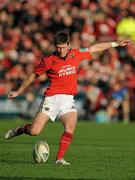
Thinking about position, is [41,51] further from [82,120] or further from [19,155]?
[19,155]

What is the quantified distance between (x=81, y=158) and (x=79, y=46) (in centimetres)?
1379

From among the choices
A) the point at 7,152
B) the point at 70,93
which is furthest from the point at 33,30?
the point at 70,93

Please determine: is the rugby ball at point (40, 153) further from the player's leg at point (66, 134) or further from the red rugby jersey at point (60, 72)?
the red rugby jersey at point (60, 72)

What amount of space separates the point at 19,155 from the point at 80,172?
2.93 metres

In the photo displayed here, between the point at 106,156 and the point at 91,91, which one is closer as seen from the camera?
the point at 106,156

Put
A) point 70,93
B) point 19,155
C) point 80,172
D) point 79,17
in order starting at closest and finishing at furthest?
point 80,172 → point 70,93 → point 19,155 → point 79,17

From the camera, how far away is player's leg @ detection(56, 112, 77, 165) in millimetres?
10962

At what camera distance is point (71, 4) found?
2781cm

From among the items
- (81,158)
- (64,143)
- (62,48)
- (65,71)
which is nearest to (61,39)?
(62,48)

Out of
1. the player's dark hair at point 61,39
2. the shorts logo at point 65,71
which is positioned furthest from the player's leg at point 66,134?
the player's dark hair at point 61,39

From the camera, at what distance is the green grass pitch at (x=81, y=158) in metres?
9.71

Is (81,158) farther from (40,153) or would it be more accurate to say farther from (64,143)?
(64,143)

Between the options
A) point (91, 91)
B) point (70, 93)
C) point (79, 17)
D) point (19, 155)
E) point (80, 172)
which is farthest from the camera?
point (79, 17)

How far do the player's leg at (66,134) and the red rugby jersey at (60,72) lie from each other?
0.37 meters
